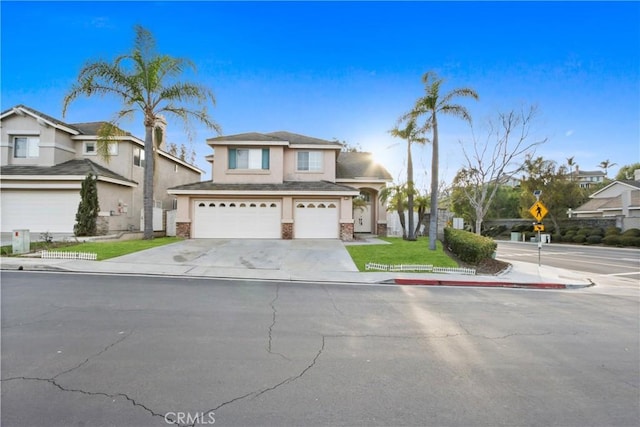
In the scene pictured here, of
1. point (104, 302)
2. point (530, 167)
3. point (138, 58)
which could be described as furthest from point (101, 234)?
point (530, 167)

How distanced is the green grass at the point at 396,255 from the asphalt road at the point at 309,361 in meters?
5.29

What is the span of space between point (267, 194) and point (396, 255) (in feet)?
28.8

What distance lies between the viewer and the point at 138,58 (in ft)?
57.2

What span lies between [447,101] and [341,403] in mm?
16778

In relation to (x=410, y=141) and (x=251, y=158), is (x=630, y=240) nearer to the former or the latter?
(x=410, y=141)

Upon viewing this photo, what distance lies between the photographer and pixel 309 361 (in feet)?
14.4

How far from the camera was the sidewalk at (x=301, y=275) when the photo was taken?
10.6 metres

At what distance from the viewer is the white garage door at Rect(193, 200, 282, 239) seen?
775 inches

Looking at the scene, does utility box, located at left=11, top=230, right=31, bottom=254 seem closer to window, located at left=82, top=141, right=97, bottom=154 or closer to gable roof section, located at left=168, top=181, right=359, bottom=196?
gable roof section, located at left=168, top=181, right=359, bottom=196

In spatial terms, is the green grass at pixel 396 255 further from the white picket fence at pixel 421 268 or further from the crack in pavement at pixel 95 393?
the crack in pavement at pixel 95 393

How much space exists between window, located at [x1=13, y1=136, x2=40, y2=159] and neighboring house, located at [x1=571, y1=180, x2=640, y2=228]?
163 ft

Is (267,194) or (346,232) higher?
(267,194)

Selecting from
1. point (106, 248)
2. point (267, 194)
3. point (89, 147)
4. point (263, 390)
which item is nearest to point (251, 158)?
point (267, 194)

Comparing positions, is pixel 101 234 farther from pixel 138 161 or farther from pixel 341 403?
pixel 341 403
